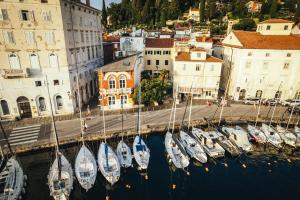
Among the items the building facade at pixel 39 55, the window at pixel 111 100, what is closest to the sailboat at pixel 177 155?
the window at pixel 111 100

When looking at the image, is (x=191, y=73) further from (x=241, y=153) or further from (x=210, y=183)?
(x=210, y=183)

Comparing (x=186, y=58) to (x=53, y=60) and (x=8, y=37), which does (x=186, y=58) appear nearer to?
(x=53, y=60)

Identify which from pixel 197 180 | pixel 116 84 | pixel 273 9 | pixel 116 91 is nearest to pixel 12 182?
pixel 197 180

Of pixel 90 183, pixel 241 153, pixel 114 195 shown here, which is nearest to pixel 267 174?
pixel 241 153

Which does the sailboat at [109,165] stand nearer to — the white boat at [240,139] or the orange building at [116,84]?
the orange building at [116,84]

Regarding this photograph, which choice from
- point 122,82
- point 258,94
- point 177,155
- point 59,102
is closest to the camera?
point 177,155

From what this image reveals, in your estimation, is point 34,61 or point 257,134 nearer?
point 257,134

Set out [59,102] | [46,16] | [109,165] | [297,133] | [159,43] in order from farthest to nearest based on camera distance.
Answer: [159,43], [59,102], [297,133], [46,16], [109,165]
